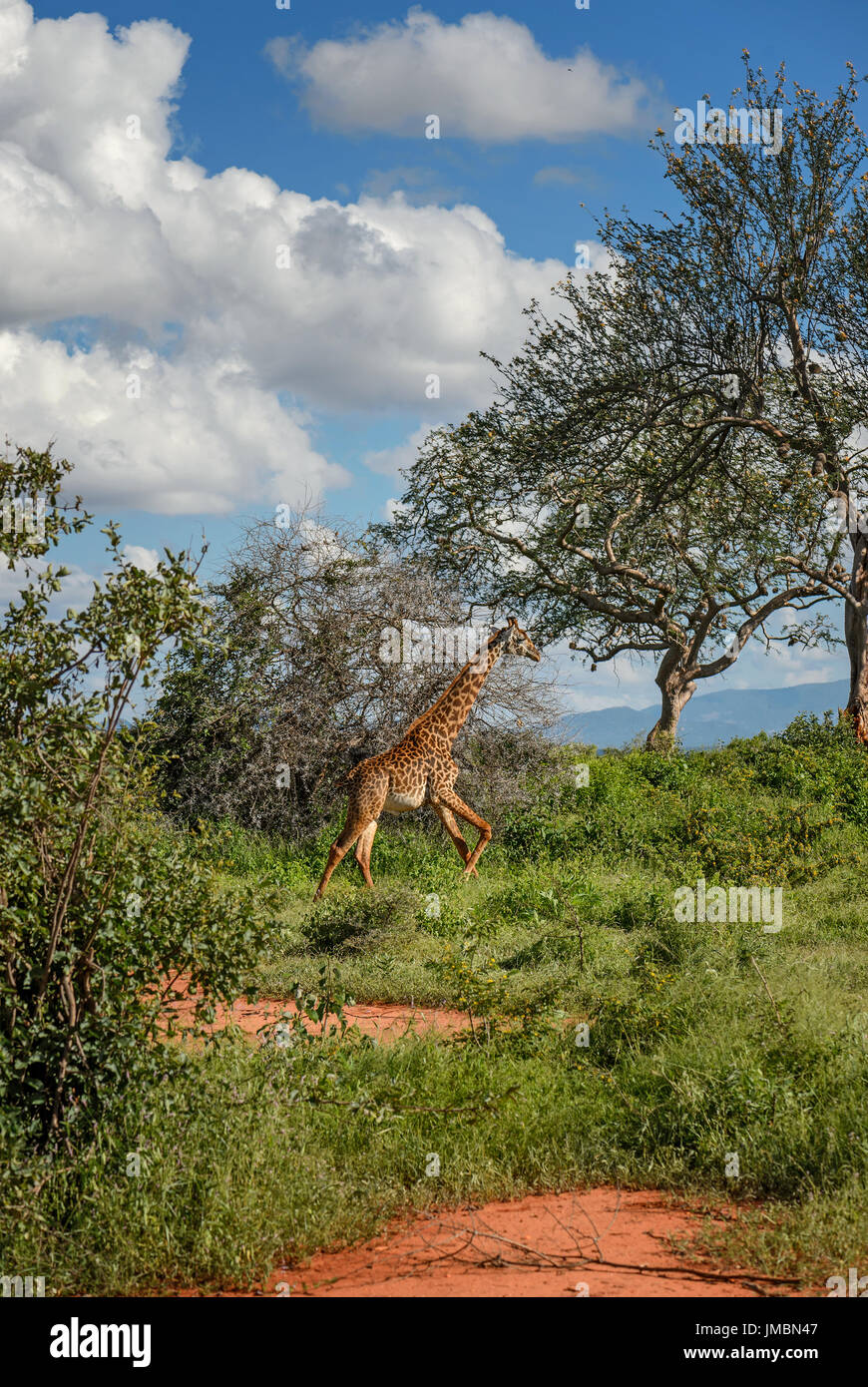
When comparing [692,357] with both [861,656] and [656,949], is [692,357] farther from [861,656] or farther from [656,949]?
[656,949]

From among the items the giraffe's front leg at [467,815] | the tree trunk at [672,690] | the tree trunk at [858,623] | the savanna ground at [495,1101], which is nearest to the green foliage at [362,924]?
the savanna ground at [495,1101]

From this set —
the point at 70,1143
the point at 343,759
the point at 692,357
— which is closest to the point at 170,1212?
the point at 70,1143

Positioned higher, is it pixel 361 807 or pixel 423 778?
pixel 423 778

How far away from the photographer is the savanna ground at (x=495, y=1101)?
191 inches

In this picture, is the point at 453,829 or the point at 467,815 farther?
the point at 453,829

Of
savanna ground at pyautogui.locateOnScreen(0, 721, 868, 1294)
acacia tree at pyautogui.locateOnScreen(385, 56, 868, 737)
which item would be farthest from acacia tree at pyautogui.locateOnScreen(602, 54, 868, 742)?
savanna ground at pyautogui.locateOnScreen(0, 721, 868, 1294)

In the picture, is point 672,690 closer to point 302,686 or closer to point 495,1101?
point 302,686

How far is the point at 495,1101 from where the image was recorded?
19.5ft

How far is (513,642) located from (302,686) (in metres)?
3.34

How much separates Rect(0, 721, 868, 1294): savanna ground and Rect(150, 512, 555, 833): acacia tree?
5.02m

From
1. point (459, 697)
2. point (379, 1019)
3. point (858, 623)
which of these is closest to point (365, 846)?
point (459, 697)

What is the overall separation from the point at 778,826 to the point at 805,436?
8.99 m

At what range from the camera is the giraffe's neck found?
13.2 metres

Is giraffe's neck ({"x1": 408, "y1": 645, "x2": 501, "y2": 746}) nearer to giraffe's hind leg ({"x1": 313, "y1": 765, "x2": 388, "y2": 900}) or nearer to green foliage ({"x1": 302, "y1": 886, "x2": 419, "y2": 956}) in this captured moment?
giraffe's hind leg ({"x1": 313, "y1": 765, "x2": 388, "y2": 900})
